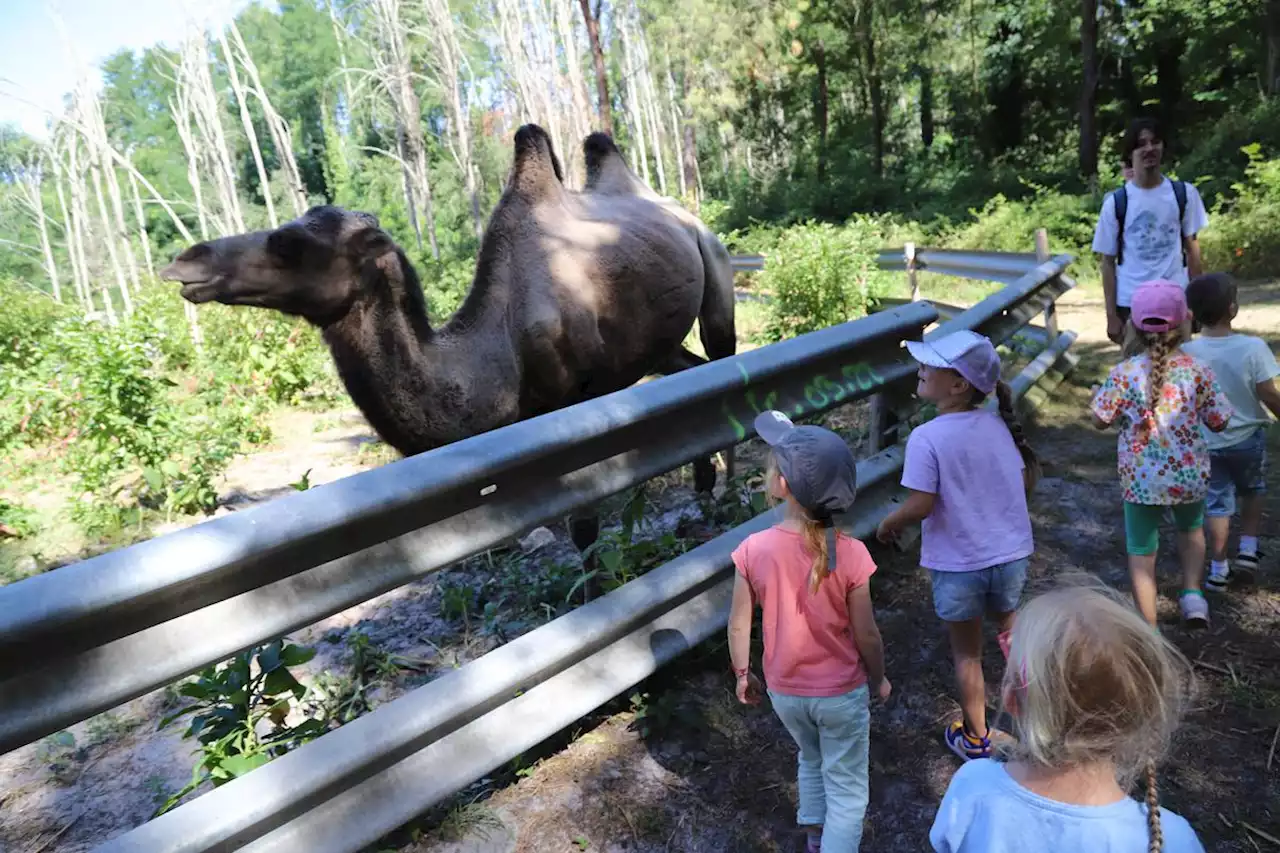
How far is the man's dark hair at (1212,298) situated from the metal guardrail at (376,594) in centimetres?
186

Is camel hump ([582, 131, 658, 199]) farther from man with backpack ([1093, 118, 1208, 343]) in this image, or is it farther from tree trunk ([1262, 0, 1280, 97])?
tree trunk ([1262, 0, 1280, 97])

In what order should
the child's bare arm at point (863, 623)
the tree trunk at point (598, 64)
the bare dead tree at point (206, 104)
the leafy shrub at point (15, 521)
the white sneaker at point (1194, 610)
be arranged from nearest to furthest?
1. the child's bare arm at point (863, 623)
2. the white sneaker at point (1194, 610)
3. the leafy shrub at point (15, 521)
4. the tree trunk at point (598, 64)
5. the bare dead tree at point (206, 104)

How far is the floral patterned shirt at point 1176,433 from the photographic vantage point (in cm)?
301

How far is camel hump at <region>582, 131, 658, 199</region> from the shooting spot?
21.3 feet

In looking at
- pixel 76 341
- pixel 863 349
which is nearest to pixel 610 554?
pixel 863 349

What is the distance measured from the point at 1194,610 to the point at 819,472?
2.07 meters

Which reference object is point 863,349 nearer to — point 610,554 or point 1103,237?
point 610,554

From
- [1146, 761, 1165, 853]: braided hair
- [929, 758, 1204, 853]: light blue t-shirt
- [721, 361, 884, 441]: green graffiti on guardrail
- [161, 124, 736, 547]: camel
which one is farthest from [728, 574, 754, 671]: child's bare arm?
[161, 124, 736, 547]: camel

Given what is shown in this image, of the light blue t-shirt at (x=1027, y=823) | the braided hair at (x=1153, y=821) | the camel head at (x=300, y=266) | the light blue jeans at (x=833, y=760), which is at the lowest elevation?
the light blue jeans at (x=833, y=760)

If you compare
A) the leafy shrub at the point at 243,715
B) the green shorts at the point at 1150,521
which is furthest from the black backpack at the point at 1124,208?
the leafy shrub at the point at 243,715

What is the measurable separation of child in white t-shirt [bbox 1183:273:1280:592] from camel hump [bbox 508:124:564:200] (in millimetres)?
3476

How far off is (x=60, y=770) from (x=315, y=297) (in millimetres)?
2114

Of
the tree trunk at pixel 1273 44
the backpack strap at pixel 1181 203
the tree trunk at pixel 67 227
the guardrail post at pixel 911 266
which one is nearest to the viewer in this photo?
the backpack strap at pixel 1181 203

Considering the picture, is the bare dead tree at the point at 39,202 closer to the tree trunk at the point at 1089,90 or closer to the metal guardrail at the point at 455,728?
the tree trunk at the point at 1089,90
